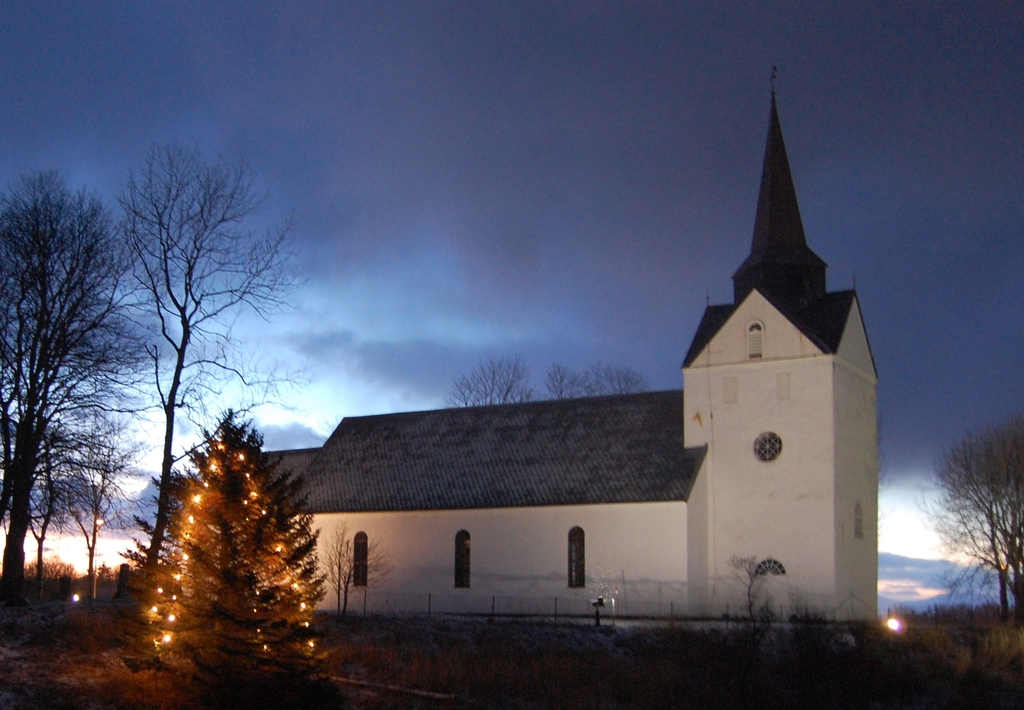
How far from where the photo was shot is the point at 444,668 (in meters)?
25.6

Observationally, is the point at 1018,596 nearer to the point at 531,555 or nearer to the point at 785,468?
the point at 785,468

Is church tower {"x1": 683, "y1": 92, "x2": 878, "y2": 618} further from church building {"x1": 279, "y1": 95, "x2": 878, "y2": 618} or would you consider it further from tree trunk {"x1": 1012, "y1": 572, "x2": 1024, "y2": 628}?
tree trunk {"x1": 1012, "y1": 572, "x2": 1024, "y2": 628}

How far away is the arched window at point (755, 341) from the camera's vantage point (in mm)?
38562

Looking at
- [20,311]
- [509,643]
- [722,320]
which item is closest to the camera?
[20,311]

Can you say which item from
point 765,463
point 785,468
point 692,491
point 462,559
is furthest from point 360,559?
point 785,468

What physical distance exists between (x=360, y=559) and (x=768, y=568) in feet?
52.7

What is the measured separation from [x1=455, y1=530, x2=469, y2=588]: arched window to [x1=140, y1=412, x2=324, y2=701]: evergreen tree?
2209cm

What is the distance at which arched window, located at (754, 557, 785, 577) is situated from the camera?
Result: 3659 centimetres

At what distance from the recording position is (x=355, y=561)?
43250 millimetres

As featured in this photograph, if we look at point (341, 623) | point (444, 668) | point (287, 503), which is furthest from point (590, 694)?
point (287, 503)

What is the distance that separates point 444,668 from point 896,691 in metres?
12.6

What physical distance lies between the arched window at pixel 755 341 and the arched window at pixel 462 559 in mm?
12423

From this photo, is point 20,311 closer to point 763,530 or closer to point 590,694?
point 590,694

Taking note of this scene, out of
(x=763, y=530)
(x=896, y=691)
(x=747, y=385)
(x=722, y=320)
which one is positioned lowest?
(x=896, y=691)
